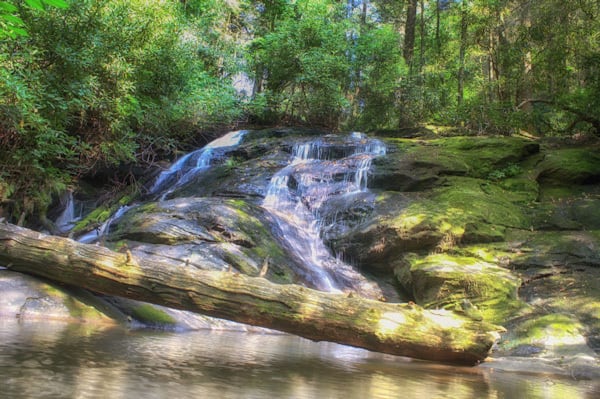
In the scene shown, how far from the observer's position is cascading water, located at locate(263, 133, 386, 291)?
33.4 feet

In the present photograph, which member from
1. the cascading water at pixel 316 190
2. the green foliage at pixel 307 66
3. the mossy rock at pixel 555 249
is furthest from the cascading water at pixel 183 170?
the mossy rock at pixel 555 249

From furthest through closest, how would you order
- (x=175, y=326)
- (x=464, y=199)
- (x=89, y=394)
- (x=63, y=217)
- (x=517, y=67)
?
1. (x=517, y=67)
2. (x=63, y=217)
3. (x=464, y=199)
4. (x=175, y=326)
5. (x=89, y=394)

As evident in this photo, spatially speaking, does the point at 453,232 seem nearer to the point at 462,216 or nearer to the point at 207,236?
the point at 462,216

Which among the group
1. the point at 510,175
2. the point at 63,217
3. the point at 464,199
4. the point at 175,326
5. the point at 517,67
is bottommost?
the point at 175,326

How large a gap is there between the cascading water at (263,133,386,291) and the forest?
361 centimetres

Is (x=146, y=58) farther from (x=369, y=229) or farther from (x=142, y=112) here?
(x=369, y=229)

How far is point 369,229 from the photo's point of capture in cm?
1032

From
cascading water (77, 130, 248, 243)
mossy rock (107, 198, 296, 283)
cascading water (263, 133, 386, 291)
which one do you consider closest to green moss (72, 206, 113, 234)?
cascading water (77, 130, 248, 243)

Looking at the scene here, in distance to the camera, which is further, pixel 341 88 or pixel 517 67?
pixel 341 88

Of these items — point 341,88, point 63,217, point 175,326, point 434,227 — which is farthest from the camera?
point 341,88

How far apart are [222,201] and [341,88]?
1241 centimetres

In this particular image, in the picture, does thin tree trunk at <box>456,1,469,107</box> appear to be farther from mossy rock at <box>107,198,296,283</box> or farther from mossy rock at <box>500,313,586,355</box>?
mossy rock at <box>500,313,586,355</box>

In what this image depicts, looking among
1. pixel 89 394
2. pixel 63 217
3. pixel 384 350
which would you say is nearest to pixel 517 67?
pixel 384 350

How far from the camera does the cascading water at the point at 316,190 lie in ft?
33.4
